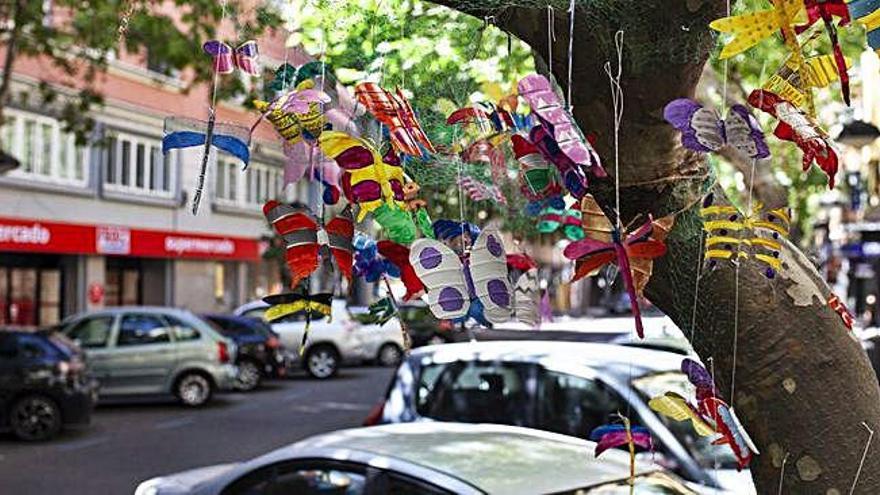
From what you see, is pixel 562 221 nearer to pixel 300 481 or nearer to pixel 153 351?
pixel 300 481

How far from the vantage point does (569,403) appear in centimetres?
679

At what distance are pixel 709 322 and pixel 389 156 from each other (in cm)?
98

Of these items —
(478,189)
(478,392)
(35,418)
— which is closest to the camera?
(478,189)

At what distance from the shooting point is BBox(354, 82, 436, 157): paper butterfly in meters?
2.43

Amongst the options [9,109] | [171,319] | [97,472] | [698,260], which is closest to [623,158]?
[698,260]

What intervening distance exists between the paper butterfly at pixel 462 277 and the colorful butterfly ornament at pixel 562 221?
583 mm

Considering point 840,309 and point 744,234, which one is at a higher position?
point 744,234

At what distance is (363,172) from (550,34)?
58cm

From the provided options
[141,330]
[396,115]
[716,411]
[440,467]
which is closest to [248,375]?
[141,330]

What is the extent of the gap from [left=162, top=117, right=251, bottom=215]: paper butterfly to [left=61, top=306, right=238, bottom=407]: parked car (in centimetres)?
1429

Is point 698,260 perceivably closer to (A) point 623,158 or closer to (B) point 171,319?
(A) point 623,158

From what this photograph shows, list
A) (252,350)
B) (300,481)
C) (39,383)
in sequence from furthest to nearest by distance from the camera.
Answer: (252,350) → (39,383) → (300,481)

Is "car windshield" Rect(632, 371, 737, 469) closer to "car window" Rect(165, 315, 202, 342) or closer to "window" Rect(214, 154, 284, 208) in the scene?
"car window" Rect(165, 315, 202, 342)

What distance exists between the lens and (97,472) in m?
11.0
